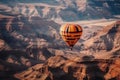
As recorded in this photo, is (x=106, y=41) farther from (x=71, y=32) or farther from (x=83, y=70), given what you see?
(x=71, y=32)

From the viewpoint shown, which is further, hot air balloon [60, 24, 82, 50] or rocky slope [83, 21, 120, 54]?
rocky slope [83, 21, 120, 54]

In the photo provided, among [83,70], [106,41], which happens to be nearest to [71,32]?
[83,70]

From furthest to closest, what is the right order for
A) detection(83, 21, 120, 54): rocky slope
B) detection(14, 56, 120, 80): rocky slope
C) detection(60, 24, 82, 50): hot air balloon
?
detection(83, 21, 120, 54): rocky slope, detection(14, 56, 120, 80): rocky slope, detection(60, 24, 82, 50): hot air balloon

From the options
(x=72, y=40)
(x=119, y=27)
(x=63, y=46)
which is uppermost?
(x=72, y=40)

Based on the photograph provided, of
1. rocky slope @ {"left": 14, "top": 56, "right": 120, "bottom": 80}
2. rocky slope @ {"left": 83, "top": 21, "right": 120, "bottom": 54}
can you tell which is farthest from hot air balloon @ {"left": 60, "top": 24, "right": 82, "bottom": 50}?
rocky slope @ {"left": 83, "top": 21, "right": 120, "bottom": 54}

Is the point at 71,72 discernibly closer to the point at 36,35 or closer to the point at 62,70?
the point at 62,70

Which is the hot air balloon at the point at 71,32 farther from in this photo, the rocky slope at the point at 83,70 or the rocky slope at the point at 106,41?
the rocky slope at the point at 106,41

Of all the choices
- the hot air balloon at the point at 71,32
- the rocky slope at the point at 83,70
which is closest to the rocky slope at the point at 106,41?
the rocky slope at the point at 83,70

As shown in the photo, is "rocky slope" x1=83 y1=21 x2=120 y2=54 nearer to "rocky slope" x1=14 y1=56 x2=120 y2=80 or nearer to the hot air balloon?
"rocky slope" x1=14 y1=56 x2=120 y2=80

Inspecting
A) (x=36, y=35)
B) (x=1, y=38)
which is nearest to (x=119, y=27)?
(x=36, y=35)

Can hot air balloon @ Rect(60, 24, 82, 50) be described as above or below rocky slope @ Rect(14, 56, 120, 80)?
above

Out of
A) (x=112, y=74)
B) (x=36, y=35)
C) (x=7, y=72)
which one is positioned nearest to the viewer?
(x=112, y=74)
